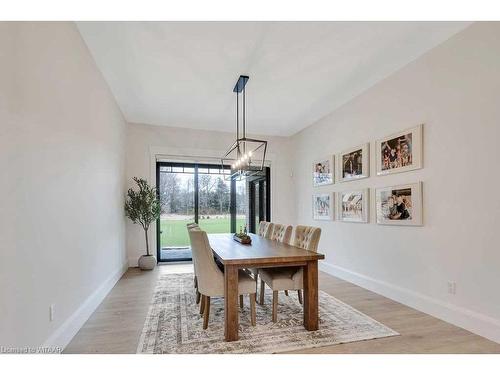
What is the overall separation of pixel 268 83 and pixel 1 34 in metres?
2.98

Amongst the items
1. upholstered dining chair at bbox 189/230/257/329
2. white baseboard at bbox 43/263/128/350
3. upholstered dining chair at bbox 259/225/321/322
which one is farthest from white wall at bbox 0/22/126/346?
upholstered dining chair at bbox 259/225/321/322

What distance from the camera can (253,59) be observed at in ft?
10.7

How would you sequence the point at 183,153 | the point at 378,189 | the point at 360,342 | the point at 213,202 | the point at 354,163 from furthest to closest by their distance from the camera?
the point at 213,202 → the point at 183,153 → the point at 354,163 → the point at 378,189 → the point at 360,342

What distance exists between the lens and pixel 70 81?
260 centimetres

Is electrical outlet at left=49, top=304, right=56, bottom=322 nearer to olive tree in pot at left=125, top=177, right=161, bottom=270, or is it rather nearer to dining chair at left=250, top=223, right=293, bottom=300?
dining chair at left=250, top=223, right=293, bottom=300

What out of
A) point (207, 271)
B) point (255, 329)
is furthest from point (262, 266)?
point (255, 329)

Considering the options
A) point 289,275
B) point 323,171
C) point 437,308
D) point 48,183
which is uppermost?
point 323,171

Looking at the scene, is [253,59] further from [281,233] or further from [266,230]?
[266,230]

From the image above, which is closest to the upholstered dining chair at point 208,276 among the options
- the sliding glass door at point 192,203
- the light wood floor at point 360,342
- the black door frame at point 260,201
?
the light wood floor at point 360,342

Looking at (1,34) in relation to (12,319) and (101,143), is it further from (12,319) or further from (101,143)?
(101,143)

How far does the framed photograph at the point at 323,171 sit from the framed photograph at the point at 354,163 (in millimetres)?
228

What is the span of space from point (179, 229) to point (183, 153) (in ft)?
5.69

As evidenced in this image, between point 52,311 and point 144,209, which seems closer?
point 52,311

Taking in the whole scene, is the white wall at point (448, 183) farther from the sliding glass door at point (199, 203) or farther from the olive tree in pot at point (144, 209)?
the olive tree in pot at point (144, 209)
